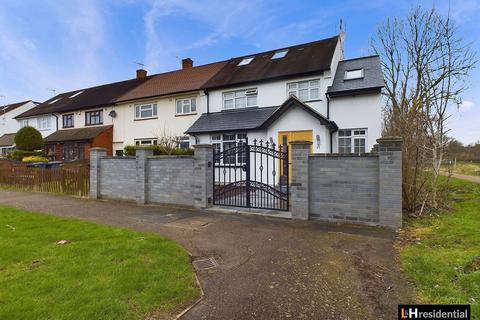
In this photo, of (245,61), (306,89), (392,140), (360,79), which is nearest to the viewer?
(392,140)

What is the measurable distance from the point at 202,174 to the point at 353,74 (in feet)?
34.3

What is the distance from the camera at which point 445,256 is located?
189 inches

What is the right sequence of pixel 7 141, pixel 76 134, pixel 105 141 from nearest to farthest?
pixel 105 141
pixel 76 134
pixel 7 141

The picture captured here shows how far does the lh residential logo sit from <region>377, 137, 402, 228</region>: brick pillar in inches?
143

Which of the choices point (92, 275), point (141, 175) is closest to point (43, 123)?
point (141, 175)

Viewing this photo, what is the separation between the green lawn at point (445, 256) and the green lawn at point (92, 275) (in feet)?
10.6

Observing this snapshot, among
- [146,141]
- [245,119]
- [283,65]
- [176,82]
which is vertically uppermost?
[176,82]

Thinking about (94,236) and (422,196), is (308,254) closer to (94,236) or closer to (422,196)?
(94,236)

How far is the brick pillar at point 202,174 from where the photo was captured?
9.05 m

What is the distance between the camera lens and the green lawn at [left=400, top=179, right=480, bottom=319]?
3.58 m

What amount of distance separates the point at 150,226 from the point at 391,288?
5.48 metres

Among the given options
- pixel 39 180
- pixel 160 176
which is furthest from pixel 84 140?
pixel 160 176

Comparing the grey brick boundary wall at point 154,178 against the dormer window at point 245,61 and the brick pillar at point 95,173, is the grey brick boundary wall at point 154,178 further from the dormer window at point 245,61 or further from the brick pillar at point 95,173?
the dormer window at point 245,61

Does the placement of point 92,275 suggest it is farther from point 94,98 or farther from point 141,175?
point 94,98
